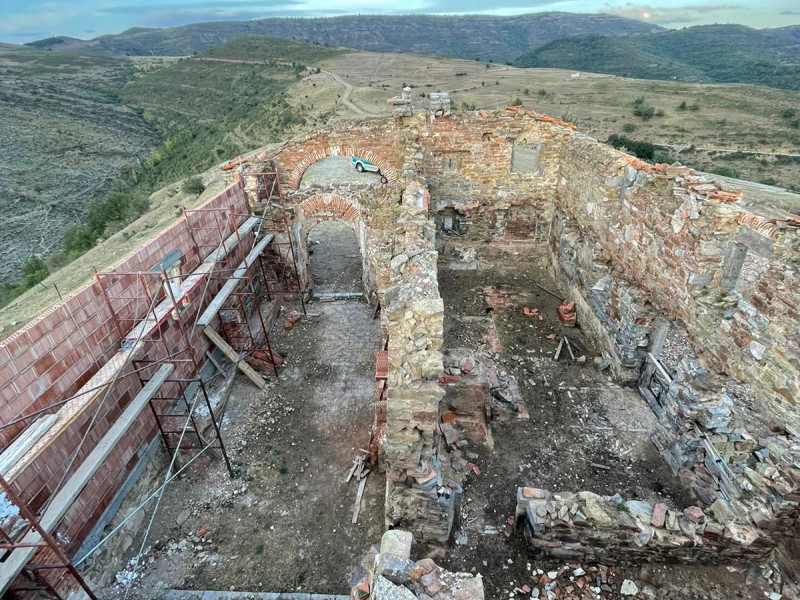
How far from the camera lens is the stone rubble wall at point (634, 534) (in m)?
5.04

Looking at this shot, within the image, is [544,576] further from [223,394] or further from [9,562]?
[223,394]

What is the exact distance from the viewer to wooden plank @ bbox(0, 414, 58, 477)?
13.9 ft

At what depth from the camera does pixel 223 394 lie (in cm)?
838

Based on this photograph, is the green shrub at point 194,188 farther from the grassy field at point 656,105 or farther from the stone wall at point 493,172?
the grassy field at point 656,105

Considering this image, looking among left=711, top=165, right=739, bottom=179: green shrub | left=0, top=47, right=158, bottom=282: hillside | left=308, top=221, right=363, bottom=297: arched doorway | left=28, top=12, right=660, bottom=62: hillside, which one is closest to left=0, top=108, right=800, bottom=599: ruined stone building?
left=308, top=221, right=363, bottom=297: arched doorway

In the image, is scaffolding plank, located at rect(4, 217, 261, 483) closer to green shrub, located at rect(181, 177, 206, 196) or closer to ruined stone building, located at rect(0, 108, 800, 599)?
ruined stone building, located at rect(0, 108, 800, 599)

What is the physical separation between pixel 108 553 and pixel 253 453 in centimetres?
232

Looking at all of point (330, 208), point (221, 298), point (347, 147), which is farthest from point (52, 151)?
point (221, 298)

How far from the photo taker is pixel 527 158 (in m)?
12.2

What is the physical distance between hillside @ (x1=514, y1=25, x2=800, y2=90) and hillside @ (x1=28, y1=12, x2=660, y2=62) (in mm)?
36475

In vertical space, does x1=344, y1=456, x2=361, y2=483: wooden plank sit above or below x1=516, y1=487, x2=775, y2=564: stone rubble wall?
below

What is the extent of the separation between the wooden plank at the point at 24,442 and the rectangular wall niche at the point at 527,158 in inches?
458

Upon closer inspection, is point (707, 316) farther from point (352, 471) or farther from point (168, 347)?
point (168, 347)

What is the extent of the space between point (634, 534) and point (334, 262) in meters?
10.7
